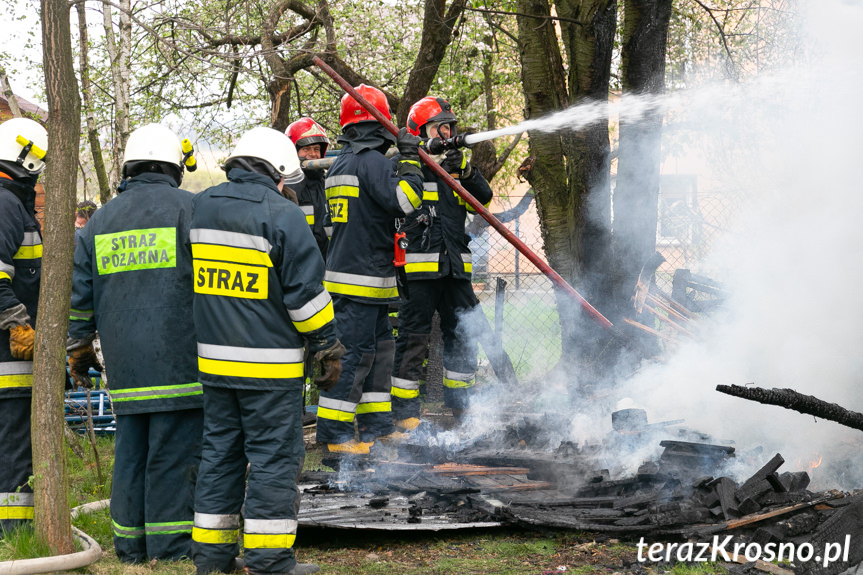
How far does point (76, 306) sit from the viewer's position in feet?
13.9

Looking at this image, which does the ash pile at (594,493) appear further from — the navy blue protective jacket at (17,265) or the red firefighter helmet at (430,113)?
the red firefighter helmet at (430,113)

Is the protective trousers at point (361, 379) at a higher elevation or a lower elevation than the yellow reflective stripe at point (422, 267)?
lower

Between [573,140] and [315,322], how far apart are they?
411 centimetres

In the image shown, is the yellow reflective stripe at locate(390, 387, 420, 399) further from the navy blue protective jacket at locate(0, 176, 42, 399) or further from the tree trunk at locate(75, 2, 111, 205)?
the tree trunk at locate(75, 2, 111, 205)

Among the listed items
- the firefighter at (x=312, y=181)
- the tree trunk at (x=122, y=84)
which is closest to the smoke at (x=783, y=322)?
the firefighter at (x=312, y=181)

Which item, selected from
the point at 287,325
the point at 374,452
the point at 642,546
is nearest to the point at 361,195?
the point at 374,452

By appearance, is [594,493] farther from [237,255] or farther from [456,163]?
[456,163]

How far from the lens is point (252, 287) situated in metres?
3.81

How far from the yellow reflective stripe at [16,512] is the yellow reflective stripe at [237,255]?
6.21 ft

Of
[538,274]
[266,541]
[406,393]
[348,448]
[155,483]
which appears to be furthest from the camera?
[538,274]

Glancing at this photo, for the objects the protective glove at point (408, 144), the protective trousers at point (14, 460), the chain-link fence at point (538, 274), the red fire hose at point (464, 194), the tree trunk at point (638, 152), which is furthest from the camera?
the chain-link fence at point (538, 274)

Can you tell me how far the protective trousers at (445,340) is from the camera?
6.64 metres

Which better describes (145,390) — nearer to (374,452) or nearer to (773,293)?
(374,452)

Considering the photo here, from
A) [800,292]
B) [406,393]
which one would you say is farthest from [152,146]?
[800,292]
